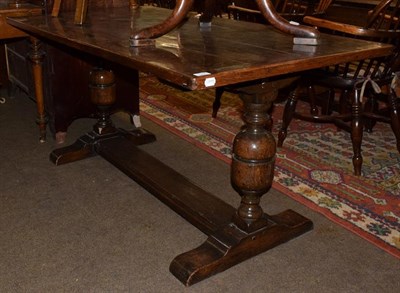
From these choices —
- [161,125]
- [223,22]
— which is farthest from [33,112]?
[223,22]

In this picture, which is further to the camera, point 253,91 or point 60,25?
point 60,25

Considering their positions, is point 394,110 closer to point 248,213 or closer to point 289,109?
point 289,109

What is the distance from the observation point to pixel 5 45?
360 cm

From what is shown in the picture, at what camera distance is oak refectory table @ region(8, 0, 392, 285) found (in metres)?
1.38

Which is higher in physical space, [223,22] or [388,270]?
[223,22]

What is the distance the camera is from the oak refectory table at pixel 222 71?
54.2 inches

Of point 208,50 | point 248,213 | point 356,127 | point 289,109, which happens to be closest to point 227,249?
point 248,213

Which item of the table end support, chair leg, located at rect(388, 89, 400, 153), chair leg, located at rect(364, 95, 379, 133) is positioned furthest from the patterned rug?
the table end support

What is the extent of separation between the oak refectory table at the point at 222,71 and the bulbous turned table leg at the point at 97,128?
0.37 metres

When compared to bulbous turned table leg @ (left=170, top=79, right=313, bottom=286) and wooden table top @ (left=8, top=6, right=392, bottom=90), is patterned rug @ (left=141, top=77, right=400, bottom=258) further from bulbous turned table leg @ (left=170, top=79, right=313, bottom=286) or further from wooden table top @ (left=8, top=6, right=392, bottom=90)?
wooden table top @ (left=8, top=6, right=392, bottom=90)

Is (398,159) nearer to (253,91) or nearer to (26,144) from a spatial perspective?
(253,91)

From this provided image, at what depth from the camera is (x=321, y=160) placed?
270cm

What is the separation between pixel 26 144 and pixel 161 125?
0.85 metres

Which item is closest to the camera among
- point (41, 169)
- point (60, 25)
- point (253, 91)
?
point (253, 91)
